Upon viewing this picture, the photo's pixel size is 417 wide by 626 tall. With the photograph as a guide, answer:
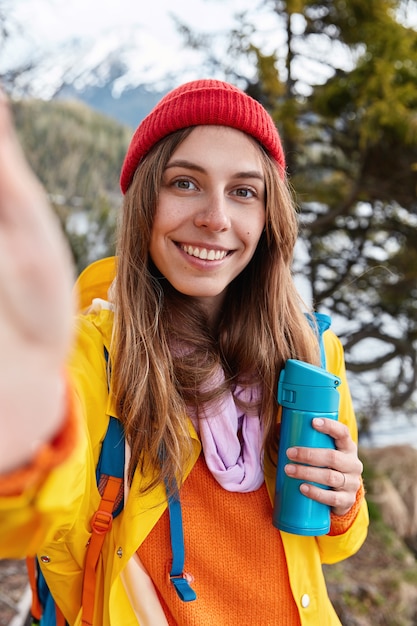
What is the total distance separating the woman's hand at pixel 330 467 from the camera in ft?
4.37

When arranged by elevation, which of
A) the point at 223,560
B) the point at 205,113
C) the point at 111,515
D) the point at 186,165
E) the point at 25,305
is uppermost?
the point at 205,113

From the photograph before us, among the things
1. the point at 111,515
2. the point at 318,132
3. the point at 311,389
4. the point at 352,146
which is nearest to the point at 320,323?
the point at 311,389

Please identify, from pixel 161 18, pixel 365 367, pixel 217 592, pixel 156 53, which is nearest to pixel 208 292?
pixel 217 592

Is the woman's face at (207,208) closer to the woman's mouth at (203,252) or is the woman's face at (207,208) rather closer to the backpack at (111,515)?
the woman's mouth at (203,252)

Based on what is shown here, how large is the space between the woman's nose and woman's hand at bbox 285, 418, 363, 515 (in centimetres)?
52

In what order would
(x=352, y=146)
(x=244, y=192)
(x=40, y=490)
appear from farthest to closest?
(x=352, y=146) < (x=244, y=192) < (x=40, y=490)

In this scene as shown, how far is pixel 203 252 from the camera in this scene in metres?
1.42

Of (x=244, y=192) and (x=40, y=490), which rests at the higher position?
(x=244, y=192)

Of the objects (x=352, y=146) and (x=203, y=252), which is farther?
(x=352, y=146)

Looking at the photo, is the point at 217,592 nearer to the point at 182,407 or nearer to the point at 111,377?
the point at 182,407

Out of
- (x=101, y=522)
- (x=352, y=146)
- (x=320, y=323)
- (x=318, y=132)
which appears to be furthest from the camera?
(x=318, y=132)

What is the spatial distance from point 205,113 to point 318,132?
12.5ft

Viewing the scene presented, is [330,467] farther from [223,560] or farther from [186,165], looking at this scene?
[186,165]

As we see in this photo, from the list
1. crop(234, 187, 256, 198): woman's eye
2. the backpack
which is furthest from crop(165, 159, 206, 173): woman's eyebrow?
the backpack
